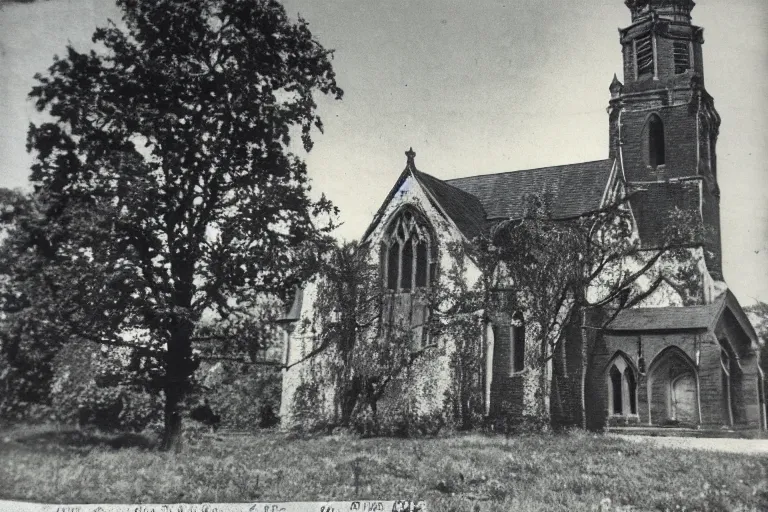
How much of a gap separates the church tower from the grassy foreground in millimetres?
15240

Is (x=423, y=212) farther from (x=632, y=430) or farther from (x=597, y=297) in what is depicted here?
(x=632, y=430)

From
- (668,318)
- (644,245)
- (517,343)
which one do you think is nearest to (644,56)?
(644,245)

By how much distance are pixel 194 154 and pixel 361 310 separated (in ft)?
26.2

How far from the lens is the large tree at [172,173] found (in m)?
11.0

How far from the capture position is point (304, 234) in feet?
40.9

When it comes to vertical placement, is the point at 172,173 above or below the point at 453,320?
above

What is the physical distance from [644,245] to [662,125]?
5.88 metres

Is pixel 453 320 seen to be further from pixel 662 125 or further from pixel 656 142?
pixel 662 125

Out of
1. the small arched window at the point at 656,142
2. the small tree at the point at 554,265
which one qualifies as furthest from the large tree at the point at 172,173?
the small arched window at the point at 656,142

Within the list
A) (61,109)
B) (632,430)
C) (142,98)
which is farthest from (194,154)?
(632,430)

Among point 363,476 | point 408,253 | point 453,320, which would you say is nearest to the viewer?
point 363,476

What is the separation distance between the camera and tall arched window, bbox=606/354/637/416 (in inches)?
882

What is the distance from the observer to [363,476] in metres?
9.93

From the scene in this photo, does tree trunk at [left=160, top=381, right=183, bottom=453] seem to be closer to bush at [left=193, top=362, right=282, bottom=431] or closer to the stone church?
bush at [left=193, top=362, right=282, bottom=431]
